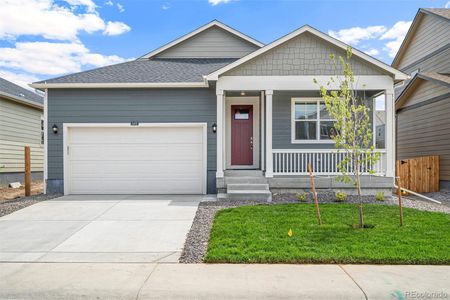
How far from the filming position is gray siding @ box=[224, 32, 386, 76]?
9352 mm

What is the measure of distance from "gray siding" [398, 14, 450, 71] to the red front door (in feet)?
32.0

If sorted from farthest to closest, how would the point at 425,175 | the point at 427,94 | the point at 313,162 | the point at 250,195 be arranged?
1. the point at 427,94
2. the point at 425,175
3. the point at 313,162
4. the point at 250,195

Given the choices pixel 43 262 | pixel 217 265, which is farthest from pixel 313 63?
pixel 43 262

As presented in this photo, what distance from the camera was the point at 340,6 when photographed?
462 inches

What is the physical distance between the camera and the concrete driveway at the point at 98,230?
487 cm

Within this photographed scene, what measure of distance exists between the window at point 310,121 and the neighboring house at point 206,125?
0.03 metres

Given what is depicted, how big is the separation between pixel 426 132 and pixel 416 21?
21.4 feet

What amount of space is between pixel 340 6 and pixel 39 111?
48.3ft

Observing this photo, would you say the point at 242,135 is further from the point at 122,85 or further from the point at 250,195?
the point at 122,85

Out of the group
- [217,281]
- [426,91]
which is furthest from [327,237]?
[426,91]

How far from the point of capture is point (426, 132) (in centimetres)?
1297

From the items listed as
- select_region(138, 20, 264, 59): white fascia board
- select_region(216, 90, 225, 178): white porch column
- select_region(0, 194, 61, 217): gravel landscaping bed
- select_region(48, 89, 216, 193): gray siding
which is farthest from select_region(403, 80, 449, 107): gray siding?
select_region(0, 194, 61, 217): gravel landscaping bed

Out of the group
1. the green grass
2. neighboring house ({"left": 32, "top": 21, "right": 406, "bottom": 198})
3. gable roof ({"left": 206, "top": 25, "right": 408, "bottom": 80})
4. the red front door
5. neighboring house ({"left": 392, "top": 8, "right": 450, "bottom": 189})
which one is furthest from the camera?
neighboring house ({"left": 392, "top": 8, "right": 450, "bottom": 189})

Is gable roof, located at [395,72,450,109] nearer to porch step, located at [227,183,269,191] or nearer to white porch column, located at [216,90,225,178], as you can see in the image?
porch step, located at [227,183,269,191]
